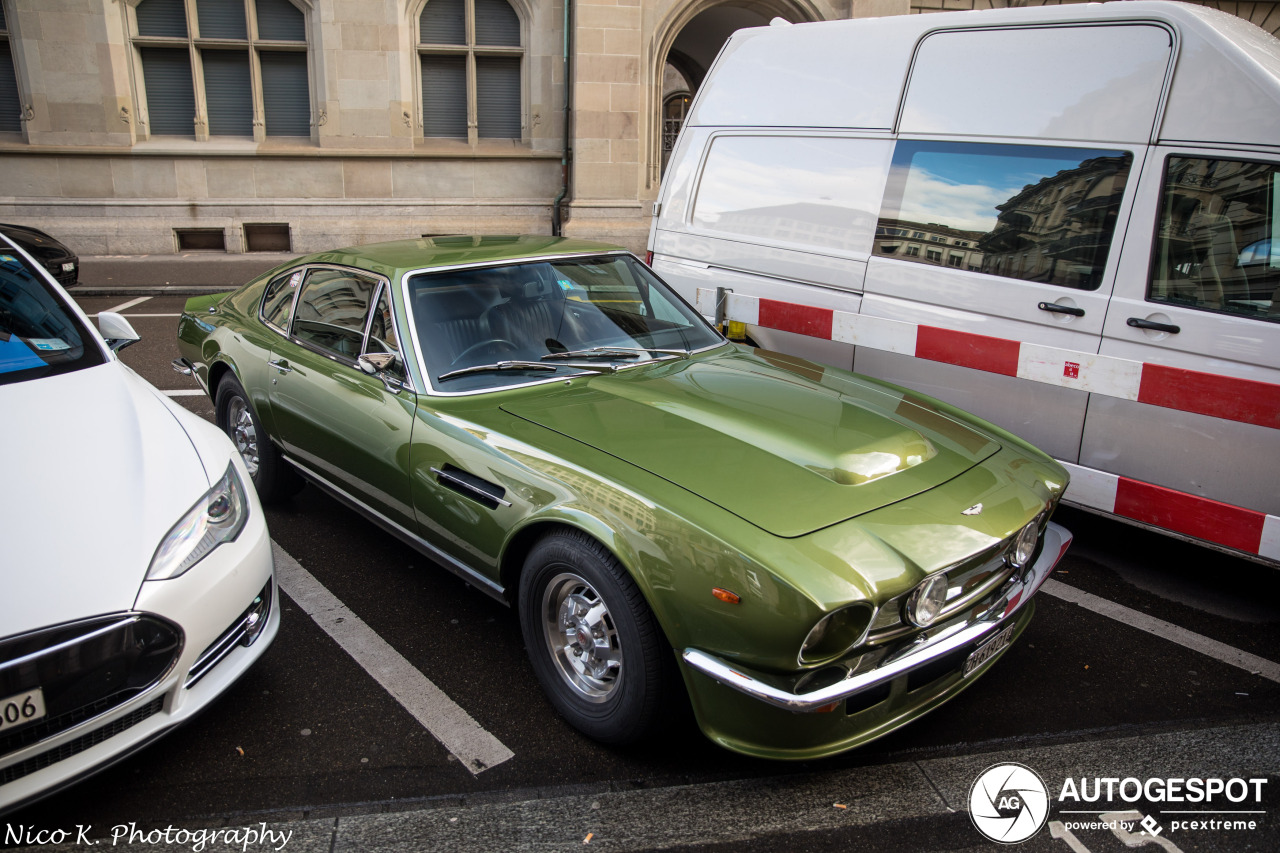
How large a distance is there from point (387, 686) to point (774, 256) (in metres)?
3.12

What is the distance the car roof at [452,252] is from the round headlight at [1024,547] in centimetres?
216

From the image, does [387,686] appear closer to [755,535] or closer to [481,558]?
[481,558]

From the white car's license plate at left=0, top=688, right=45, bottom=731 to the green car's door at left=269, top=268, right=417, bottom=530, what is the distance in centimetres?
140

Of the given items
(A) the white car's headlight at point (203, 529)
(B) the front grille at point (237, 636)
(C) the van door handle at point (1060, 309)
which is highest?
(C) the van door handle at point (1060, 309)

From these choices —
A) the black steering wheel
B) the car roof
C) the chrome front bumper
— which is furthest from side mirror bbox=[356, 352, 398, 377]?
the chrome front bumper

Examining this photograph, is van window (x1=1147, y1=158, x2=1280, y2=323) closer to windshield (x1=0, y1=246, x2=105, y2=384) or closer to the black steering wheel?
the black steering wheel

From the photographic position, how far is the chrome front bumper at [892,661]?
2289 mm

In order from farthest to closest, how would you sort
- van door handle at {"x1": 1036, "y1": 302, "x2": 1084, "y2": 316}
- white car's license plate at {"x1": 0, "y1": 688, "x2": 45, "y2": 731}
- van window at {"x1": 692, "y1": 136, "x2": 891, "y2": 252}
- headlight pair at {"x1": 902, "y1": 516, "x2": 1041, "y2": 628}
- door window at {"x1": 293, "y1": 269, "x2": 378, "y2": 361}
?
van window at {"x1": 692, "y1": 136, "x2": 891, "y2": 252}
van door handle at {"x1": 1036, "y1": 302, "x2": 1084, "y2": 316}
door window at {"x1": 293, "y1": 269, "x2": 378, "y2": 361}
headlight pair at {"x1": 902, "y1": 516, "x2": 1041, "y2": 628}
white car's license plate at {"x1": 0, "y1": 688, "x2": 45, "y2": 731}

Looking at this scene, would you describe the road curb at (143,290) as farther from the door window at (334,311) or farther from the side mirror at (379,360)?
the side mirror at (379,360)

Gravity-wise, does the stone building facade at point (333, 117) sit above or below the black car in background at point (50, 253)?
above

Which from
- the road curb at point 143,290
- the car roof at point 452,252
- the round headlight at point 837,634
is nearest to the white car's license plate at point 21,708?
the round headlight at point 837,634

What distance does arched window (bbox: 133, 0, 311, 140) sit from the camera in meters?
13.5

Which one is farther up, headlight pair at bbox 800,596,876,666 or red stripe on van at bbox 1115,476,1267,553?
headlight pair at bbox 800,596,876,666

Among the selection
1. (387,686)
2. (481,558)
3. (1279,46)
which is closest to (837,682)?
(481,558)
